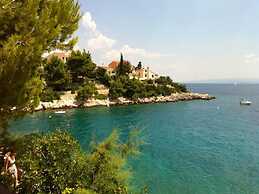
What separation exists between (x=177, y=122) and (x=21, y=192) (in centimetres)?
4546

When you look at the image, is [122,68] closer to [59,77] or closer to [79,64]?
[79,64]

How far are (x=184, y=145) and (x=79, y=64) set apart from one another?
48.3 m

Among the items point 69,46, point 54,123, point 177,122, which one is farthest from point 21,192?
point 177,122

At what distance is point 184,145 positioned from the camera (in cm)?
3653

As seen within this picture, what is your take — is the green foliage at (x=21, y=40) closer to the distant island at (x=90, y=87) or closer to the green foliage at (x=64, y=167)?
the green foliage at (x=64, y=167)

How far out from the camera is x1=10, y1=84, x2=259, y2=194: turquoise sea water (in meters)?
23.2

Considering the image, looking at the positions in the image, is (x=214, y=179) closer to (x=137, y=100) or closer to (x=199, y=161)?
(x=199, y=161)

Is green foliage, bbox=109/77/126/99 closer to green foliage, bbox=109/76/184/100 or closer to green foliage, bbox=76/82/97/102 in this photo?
green foliage, bbox=109/76/184/100

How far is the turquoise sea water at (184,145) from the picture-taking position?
23241mm

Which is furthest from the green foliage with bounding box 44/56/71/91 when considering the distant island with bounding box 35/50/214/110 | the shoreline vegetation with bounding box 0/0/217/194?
the shoreline vegetation with bounding box 0/0/217/194

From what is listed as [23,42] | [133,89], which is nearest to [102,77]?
[133,89]

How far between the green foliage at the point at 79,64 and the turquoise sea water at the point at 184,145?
15.6 metres

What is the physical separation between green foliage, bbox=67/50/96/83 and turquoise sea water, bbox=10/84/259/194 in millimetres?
15614

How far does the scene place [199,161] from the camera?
97.0 feet
